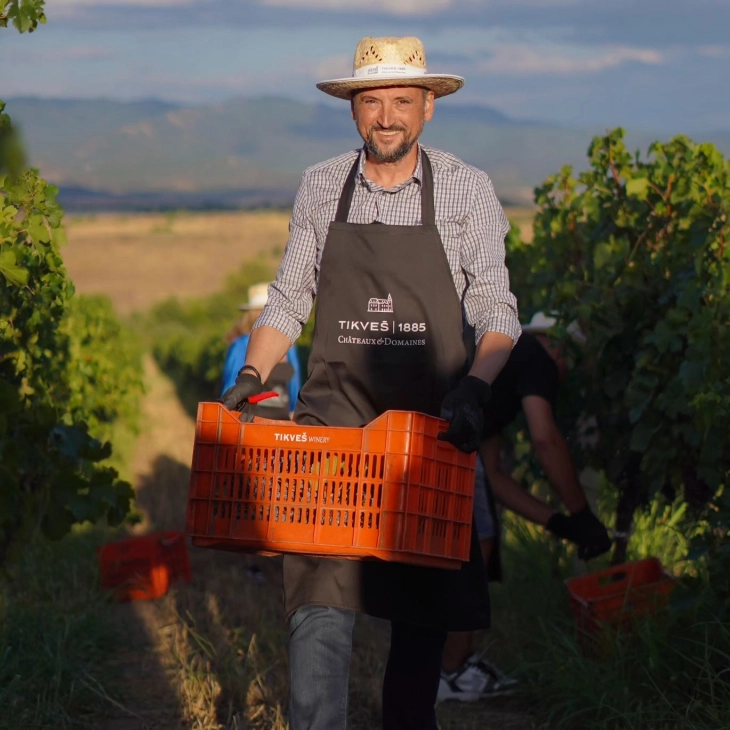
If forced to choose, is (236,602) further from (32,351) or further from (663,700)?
(663,700)

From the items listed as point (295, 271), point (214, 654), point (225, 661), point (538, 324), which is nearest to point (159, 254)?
point (538, 324)

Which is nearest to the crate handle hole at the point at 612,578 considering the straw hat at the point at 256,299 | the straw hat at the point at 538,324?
the straw hat at the point at 538,324

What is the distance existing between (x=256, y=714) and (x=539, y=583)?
5.21ft

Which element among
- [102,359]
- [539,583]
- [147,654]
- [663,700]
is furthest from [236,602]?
[102,359]

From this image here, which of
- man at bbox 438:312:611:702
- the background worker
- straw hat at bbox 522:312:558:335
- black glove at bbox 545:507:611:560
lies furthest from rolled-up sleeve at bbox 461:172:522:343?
the background worker

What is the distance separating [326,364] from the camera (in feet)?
11.0

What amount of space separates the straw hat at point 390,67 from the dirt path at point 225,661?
2096 millimetres

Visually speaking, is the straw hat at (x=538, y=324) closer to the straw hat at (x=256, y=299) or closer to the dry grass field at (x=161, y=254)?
the straw hat at (x=256, y=299)

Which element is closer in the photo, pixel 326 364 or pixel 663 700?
pixel 326 364

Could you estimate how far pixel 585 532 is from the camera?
4.59 metres

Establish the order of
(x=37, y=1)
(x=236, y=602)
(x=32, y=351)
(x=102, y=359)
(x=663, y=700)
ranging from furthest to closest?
(x=102, y=359) < (x=236, y=602) < (x=32, y=351) < (x=663, y=700) < (x=37, y=1)

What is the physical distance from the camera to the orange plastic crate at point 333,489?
2.84m

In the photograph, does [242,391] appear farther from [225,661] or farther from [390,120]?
[225,661]

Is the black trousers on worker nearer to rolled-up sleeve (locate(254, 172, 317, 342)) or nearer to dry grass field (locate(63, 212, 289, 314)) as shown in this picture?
rolled-up sleeve (locate(254, 172, 317, 342))
